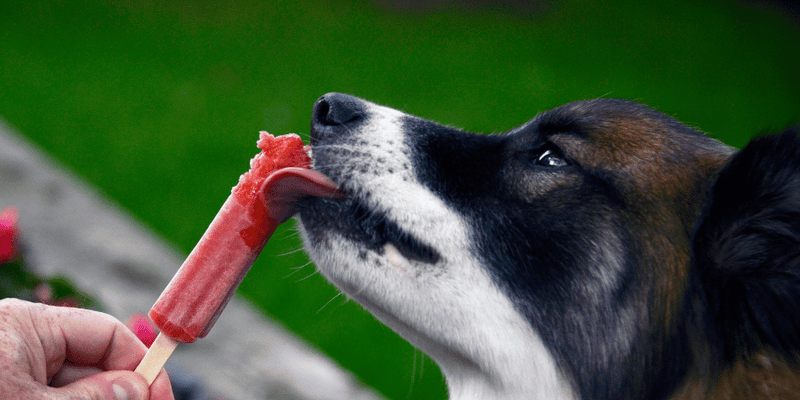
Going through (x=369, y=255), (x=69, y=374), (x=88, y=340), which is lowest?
(x=69, y=374)

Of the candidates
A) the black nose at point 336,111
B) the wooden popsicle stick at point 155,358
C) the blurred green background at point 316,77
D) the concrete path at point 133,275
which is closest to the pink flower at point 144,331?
the concrete path at point 133,275

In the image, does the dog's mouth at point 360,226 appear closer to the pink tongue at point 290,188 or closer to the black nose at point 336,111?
the pink tongue at point 290,188

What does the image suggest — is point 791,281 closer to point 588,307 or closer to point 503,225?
point 588,307

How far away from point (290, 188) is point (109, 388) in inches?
28.7

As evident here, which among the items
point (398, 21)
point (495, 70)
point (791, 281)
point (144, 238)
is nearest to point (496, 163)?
point (791, 281)

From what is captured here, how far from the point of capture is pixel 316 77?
891 centimetres

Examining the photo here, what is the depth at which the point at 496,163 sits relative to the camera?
2.18 meters

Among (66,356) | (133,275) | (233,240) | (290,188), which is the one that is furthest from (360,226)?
(133,275)

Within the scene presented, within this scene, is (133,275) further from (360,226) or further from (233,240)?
(360,226)

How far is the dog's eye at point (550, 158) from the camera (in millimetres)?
2109

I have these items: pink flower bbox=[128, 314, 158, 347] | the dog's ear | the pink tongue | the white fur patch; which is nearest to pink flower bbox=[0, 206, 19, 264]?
pink flower bbox=[128, 314, 158, 347]

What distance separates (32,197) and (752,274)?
15.8ft

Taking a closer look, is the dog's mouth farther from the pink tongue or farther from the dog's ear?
the dog's ear

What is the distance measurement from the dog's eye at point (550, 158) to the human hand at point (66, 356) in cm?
133
